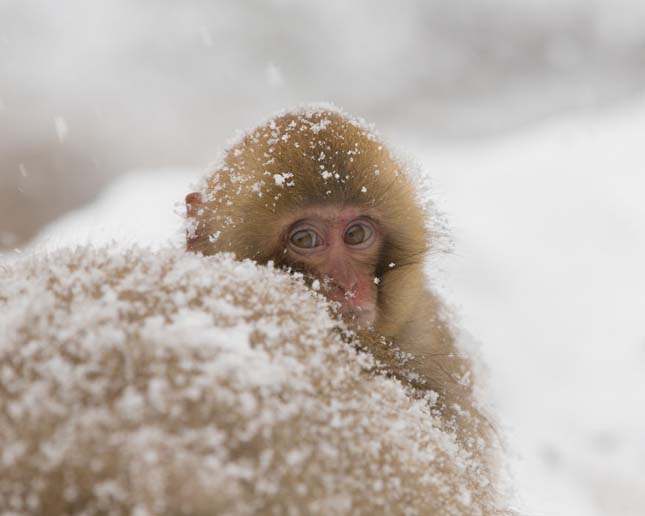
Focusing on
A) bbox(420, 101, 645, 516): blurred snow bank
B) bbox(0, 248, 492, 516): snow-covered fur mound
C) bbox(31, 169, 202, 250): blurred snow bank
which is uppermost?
bbox(420, 101, 645, 516): blurred snow bank

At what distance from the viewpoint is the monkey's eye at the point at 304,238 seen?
183 centimetres

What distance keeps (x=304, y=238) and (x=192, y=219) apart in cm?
40

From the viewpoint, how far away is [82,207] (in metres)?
5.21

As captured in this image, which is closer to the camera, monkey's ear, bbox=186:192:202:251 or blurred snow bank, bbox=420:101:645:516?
monkey's ear, bbox=186:192:202:251

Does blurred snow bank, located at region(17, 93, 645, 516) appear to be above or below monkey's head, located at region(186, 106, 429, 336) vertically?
above

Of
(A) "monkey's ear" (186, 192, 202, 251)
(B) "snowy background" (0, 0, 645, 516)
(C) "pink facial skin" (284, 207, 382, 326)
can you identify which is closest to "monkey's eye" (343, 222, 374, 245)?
(C) "pink facial skin" (284, 207, 382, 326)

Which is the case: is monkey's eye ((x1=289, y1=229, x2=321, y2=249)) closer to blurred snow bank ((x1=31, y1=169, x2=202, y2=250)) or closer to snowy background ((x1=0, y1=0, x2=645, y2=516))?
blurred snow bank ((x1=31, y1=169, x2=202, y2=250))

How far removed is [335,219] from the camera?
1827mm

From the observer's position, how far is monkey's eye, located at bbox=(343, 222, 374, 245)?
76.0 inches

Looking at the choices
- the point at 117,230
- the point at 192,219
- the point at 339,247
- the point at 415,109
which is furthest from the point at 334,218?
the point at 415,109

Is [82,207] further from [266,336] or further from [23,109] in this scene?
[266,336]

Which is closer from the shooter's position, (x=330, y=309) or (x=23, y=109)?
(x=330, y=309)

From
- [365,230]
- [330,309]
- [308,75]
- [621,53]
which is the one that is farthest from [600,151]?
[330,309]

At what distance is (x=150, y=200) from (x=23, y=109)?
4.38 meters
